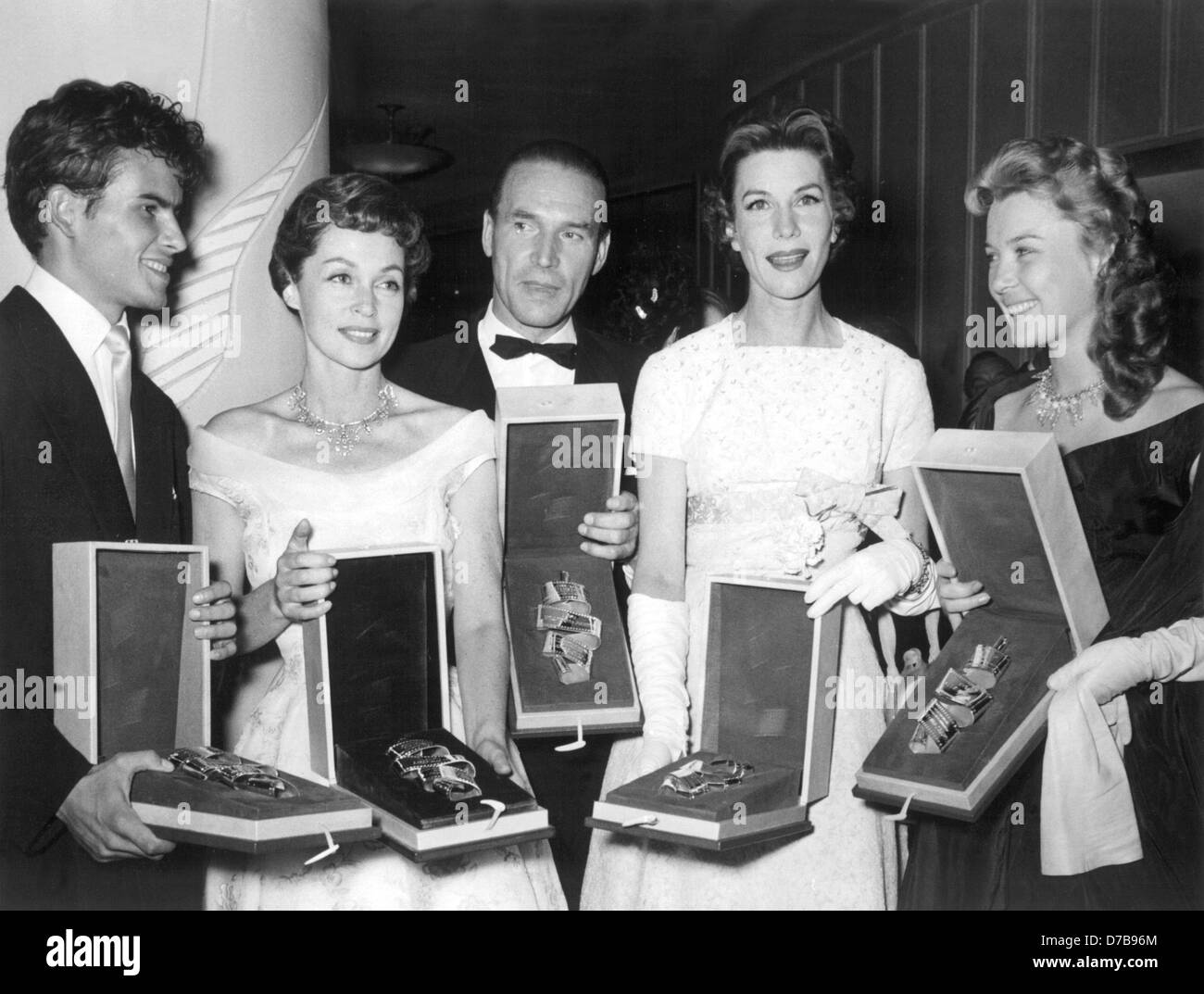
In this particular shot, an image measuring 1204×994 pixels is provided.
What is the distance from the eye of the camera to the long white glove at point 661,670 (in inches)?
65.5

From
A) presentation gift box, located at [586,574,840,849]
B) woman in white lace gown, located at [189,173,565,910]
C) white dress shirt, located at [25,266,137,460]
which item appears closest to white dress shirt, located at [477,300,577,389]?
woman in white lace gown, located at [189,173,565,910]

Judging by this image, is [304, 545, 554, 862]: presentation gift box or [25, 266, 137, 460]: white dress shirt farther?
[25, 266, 137, 460]: white dress shirt

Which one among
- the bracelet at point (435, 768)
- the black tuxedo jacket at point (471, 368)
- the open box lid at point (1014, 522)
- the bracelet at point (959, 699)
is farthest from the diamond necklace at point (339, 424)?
the bracelet at point (959, 699)

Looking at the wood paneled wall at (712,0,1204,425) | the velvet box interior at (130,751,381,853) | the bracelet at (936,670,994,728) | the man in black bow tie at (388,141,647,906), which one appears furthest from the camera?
the wood paneled wall at (712,0,1204,425)

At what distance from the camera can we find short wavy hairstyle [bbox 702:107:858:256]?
168 centimetres

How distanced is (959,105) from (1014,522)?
1.17m

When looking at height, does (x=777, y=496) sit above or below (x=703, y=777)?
above

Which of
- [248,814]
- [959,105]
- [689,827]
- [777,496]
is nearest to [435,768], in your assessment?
[248,814]

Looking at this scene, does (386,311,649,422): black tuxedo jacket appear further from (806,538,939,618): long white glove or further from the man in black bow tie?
(806,538,939,618): long white glove

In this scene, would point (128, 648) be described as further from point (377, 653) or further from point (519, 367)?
point (519, 367)

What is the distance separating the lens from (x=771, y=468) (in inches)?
68.0

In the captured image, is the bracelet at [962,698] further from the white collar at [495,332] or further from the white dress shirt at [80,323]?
the white dress shirt at [80,323]

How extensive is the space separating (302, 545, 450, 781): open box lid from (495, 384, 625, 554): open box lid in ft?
0.55

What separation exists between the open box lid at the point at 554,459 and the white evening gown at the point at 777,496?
13cm
